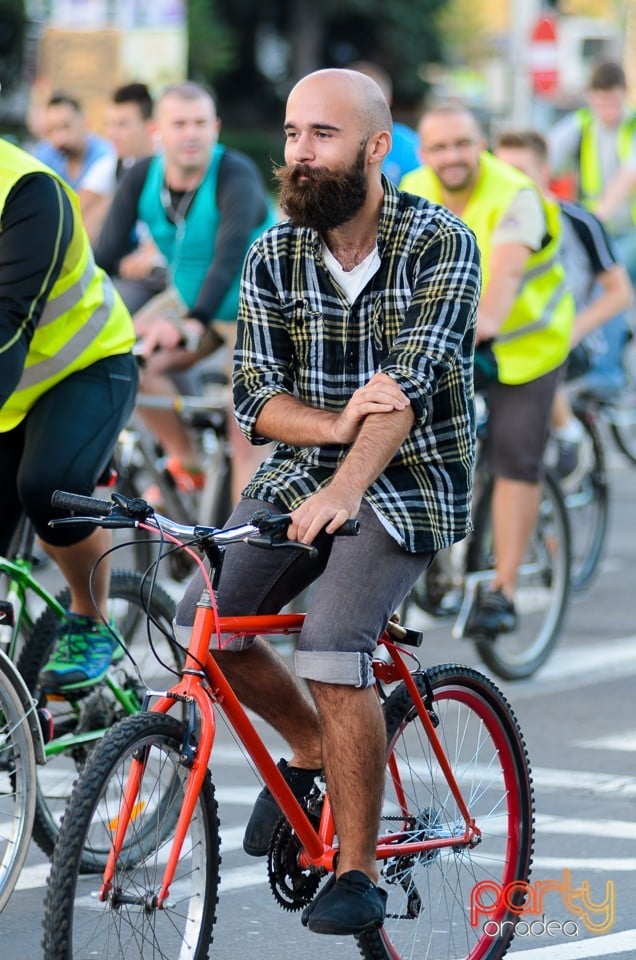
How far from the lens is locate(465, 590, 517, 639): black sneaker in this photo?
23.9 ft

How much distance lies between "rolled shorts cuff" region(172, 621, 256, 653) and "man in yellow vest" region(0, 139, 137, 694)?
0.70 meters

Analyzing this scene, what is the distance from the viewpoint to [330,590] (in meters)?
3.94

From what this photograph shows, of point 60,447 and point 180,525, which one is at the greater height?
point 180,525

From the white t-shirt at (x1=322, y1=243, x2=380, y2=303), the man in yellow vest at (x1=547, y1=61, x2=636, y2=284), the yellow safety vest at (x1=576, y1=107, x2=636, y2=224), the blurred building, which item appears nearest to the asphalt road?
the white t-shirt at (x1=322, y1=243, x2=380, y2=303)

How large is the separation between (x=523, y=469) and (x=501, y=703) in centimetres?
314

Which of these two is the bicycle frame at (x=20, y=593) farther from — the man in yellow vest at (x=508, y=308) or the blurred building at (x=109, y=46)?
the blurred building at (x=109, y=46)

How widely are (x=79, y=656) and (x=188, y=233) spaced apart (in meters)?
3.47

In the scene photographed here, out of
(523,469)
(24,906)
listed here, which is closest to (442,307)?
(24,906)

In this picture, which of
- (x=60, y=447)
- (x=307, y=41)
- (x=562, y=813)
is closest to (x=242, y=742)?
(x=60, y=447)

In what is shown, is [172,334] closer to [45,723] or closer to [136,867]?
[45,723]

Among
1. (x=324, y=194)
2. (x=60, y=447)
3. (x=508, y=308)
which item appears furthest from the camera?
(x=508, y=308)

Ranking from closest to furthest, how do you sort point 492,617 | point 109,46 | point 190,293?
point 492,617
point 190,293
point 109,46

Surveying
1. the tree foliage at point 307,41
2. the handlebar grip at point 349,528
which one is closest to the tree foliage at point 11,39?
the tree foliage at point 307,41

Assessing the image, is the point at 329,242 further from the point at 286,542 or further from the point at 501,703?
the point at 501,703
